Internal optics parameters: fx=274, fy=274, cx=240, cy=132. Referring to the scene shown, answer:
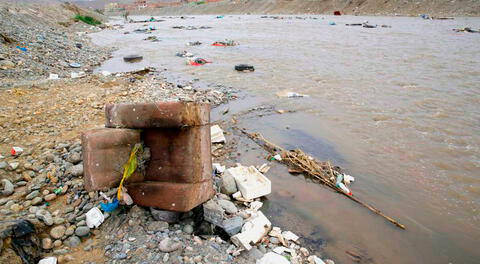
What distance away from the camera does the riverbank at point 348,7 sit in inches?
1241

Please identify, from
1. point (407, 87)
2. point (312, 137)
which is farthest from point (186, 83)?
point (407, 87)

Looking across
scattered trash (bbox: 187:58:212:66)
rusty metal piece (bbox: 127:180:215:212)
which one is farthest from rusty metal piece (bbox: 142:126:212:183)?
scattered trash (bbox: 187:58:212:66)

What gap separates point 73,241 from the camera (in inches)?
94.1

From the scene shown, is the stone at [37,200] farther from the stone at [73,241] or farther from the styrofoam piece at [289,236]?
the styrofoam piece at [289,236]

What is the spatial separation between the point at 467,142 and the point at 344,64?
692 cm

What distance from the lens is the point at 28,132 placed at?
13.7ft

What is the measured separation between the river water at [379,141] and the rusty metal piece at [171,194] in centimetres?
123

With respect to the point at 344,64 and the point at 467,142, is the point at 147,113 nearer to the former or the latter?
the point at 467,142

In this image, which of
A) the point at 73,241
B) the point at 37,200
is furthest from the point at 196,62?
the point at 73,241

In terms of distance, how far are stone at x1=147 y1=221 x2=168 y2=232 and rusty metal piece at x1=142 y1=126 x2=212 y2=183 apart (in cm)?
39

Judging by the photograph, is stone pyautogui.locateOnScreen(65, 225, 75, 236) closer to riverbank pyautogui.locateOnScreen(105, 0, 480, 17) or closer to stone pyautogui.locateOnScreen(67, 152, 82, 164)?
stone pyautogui.locateOnScreen(67, 152, 82, 164)

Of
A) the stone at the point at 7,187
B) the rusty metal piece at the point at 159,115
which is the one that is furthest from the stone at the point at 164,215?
the stone at the point at 7,187

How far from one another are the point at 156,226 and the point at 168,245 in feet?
0.98

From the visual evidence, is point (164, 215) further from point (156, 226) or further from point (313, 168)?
point (313, 168)
